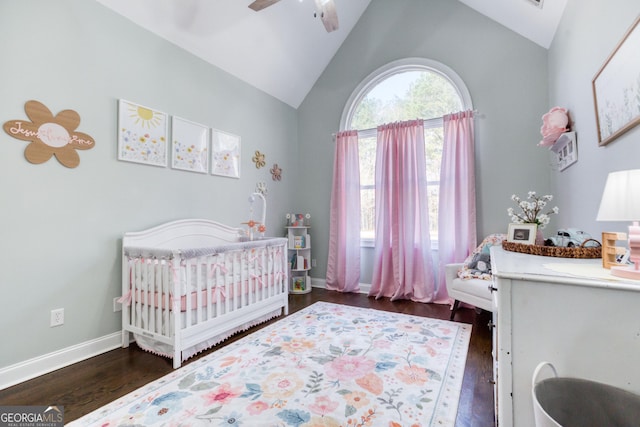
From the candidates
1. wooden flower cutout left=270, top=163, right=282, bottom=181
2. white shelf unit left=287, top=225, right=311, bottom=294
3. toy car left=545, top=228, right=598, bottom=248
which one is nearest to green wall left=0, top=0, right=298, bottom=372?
wooden flower cutout left=270, top=163, right=282, bottom=181

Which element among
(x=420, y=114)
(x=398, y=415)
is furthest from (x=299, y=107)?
(x=398, y=415)

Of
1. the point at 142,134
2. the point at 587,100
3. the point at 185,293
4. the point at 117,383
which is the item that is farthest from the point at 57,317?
the point at 587,100

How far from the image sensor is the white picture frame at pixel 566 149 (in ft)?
6.73

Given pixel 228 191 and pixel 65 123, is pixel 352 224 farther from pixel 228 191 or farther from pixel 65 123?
pixel 65 123

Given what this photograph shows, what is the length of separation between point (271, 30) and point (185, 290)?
9.19ft

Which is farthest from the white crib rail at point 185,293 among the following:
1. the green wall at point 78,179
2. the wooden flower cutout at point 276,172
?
the wooden flower cutout at point 276,172

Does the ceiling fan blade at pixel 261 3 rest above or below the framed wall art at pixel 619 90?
above

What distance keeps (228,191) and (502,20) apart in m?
3.41

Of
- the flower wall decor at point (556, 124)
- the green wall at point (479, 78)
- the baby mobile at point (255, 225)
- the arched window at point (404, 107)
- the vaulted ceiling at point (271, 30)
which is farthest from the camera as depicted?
the arched window at point (404, 107)

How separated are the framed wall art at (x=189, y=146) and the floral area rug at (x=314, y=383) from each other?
166cm

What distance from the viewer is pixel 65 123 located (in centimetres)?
195

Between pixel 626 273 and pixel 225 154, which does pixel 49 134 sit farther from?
pixel 626 273

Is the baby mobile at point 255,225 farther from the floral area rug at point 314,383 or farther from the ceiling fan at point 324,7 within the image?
the ceiling fan at point 324,7

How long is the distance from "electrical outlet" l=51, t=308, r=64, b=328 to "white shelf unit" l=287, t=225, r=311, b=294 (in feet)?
7.65
